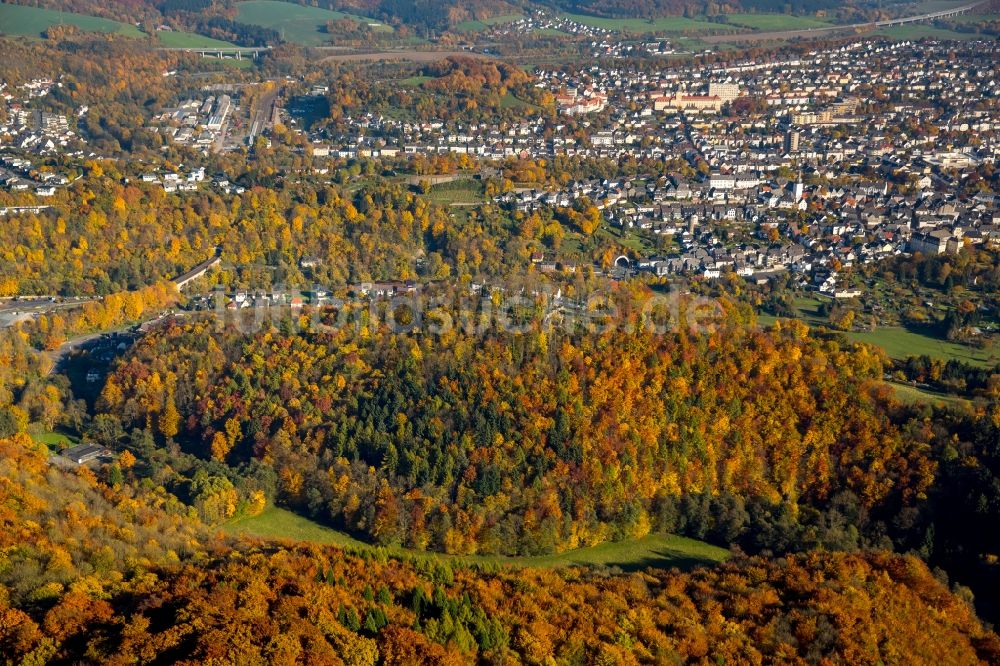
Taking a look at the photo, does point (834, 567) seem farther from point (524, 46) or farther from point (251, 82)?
point (524, 46)

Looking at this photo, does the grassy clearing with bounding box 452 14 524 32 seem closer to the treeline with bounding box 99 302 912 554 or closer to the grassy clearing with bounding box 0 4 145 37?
the grassy clearing with bounding box 0 4 145 37

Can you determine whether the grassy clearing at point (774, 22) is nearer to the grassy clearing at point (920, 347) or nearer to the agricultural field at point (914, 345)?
the agricultural field at point (914, 345)

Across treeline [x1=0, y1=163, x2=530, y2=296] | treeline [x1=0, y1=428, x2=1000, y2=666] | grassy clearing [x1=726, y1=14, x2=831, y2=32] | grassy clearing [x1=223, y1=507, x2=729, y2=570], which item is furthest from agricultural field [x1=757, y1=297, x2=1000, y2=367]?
grassy clearing [x1=726, y1=14, x2=831, y2=32]

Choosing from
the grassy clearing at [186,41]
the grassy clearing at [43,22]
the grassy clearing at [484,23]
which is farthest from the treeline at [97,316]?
the grassy clearing at [484,23]

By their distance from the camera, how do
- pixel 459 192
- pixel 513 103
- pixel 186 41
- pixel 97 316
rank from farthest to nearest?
pixel 186 41 < pixel 513 103 < pixel 459 192 < pixel 97 316

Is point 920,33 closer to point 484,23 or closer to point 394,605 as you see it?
point 484,23

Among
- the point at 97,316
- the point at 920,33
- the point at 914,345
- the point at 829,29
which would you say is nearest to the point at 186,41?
the point at 97,316

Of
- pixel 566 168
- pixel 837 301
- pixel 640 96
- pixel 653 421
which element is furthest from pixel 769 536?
pixel 640 96
